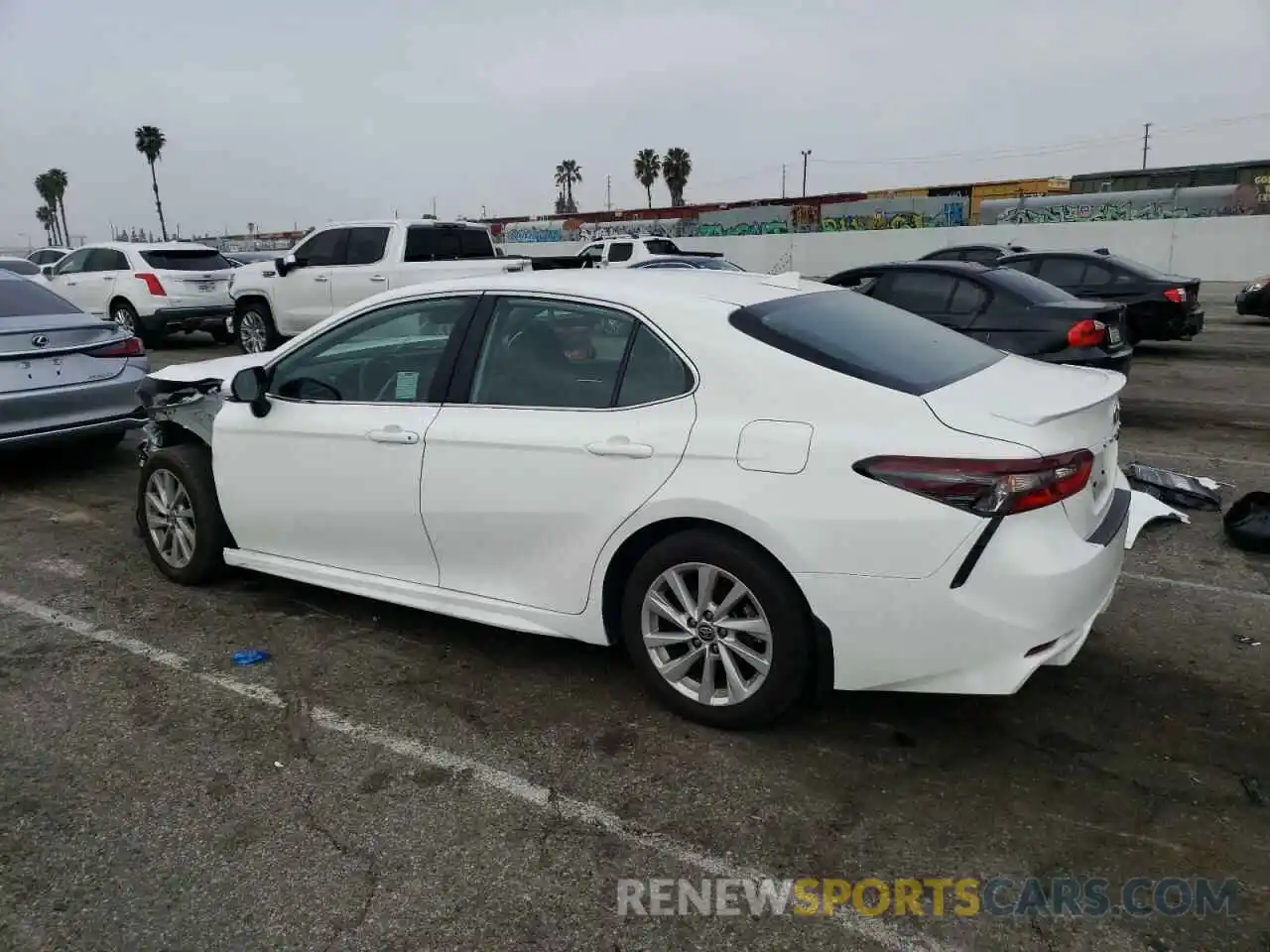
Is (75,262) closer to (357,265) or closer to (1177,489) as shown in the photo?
(357,265)

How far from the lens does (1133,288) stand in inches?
517

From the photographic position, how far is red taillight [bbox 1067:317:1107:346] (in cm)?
882

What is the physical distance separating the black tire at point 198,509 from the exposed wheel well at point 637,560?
2308 millimetres

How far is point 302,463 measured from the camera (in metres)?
4.35

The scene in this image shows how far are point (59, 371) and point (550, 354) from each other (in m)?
4.85

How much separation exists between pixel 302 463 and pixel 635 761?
2077 mm

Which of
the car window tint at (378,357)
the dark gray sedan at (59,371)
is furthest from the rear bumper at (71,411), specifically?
the car window tint at (378,357)

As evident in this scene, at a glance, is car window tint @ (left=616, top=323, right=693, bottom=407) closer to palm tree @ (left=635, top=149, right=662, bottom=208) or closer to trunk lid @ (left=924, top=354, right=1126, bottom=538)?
trunk lid @ (left=924, top=354, right=1126, bottom=538)

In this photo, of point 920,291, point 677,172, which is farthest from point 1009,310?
point 677,172

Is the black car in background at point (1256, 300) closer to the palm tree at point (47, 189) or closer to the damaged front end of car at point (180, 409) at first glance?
the damaged front end of car at point (180, 409)

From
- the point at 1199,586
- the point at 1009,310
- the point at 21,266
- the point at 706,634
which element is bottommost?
the point at 1199,586

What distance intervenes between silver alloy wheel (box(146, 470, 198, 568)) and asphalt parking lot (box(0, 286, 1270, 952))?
0.34m

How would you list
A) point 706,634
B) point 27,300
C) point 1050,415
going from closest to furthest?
point 1050,415 → point 706,634 → point 27,300

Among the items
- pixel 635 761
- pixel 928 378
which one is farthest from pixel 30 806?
pixel 928 378
